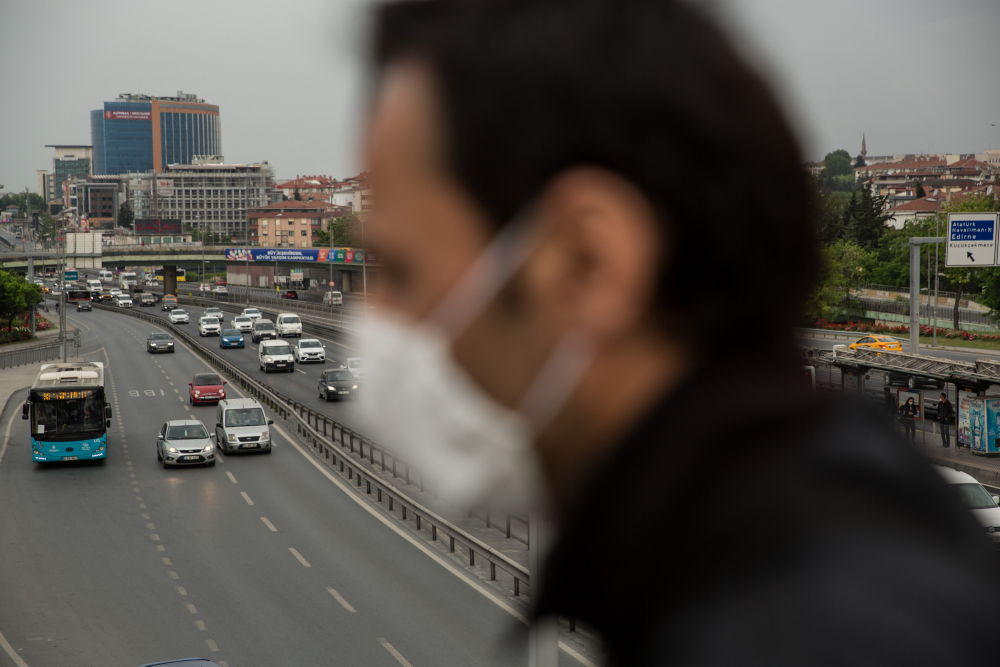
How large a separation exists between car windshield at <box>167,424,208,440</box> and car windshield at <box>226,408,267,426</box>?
5.57ft

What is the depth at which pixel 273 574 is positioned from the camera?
16.7m

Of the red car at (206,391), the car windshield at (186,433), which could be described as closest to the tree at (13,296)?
the red car at (206,391)

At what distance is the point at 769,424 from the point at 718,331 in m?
0.11

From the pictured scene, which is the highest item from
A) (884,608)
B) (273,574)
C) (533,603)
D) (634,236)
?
(634,236)

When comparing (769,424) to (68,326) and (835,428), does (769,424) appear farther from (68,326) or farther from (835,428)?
(68,326)

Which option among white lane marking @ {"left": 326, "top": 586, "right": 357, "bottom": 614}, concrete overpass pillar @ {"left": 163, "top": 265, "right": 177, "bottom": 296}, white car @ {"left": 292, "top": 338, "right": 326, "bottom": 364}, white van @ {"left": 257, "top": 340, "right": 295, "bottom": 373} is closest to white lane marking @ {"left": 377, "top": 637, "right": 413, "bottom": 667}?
white lane marking @ {"left": 326, "top": 586, "right": 357, "bottom": 614}

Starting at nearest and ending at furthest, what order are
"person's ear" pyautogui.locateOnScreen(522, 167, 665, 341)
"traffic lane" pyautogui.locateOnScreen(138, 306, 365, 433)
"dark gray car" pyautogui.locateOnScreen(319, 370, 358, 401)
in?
"person's ear" pyautogui.locateOnScreen(522, 167, 665, 341) < "traffic lane" pyautogui.locateOnScreen(138, 306, 365, 433) < "dark gray car" pyautogui.locateOnScreen(319, 370, 358, 401)

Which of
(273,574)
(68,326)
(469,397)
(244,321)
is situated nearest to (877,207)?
(244,321)

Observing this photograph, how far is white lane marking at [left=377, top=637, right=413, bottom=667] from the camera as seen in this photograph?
489 inches

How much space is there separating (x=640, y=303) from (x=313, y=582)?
16.2 metres

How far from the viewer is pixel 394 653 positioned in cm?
1276

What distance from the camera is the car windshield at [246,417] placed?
2959 centimetres

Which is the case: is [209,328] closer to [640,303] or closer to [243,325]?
[243,325]

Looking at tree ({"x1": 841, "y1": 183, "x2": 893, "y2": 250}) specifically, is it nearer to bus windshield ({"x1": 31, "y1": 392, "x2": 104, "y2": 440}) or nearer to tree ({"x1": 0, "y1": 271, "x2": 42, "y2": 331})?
tree ({"x1": 0, "y1": 271, "x2": 42, "y2": 331})
